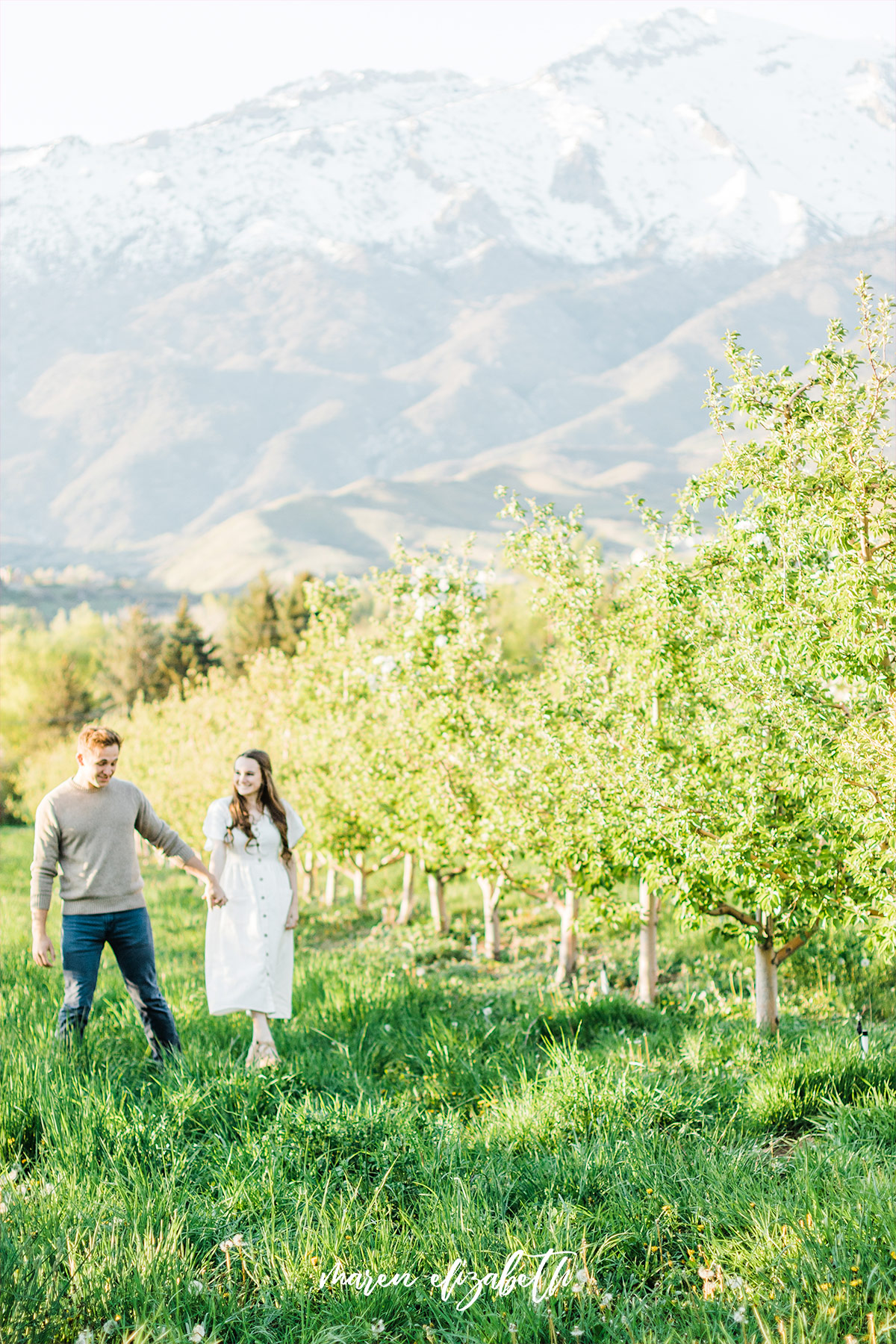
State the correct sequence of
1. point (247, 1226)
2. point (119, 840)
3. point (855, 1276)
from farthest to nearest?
1. point (119, 840)
2. point (247, 1226)
3. point (855, 1276)

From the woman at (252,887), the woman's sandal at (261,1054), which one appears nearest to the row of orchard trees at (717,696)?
the woman at (252,887)

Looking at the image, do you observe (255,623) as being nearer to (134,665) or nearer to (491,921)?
(134,665)

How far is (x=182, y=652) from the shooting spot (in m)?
50.4

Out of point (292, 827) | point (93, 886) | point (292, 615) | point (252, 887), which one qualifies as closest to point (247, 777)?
point (292, 827)

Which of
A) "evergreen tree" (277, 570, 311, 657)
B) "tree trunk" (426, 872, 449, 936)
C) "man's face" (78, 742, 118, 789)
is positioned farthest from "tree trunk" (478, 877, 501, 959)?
"evergreen tree" (277, 570, 311, 657)

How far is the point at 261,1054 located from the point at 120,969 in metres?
1.12

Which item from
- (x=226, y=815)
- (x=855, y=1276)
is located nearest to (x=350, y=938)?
(x=226, y=815)

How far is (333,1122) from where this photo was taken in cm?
497

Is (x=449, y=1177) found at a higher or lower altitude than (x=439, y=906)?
higher

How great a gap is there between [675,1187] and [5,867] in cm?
2295

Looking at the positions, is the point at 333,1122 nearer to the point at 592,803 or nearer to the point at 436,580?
the point at 592,803

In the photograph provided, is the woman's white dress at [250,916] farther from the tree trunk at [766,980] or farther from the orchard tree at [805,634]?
the tree trunk at [766,980]

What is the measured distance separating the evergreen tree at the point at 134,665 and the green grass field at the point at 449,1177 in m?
44.6

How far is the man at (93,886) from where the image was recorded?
6598 millimetres
